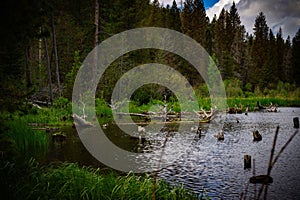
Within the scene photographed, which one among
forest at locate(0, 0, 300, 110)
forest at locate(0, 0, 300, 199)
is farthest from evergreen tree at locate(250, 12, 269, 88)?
forest at locate(0, 0, 300, 199)

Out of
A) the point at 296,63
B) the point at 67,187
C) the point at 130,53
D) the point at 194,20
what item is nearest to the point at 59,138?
the point at 67,187

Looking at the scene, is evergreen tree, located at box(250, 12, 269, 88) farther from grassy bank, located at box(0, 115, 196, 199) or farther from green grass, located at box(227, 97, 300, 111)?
grassy bank, located at box(0, 115, 196, 199)

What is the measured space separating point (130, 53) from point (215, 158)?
26395mm

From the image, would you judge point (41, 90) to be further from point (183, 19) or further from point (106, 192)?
point (183, 19)

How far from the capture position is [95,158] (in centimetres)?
1089

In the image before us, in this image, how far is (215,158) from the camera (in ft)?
35.4

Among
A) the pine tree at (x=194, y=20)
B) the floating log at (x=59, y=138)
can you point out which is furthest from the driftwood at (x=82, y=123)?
the pine tree at (x=194, y=20)

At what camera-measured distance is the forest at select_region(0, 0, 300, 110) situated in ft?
54.1

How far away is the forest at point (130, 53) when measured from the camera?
54.1 feet

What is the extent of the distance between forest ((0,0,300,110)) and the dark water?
13.9ft

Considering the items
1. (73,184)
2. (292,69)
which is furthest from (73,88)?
(292,69)

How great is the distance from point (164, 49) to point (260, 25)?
121 feet

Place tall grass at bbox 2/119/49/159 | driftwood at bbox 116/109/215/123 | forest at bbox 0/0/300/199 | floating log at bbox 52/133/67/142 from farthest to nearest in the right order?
driftwood at bbox 116/109/215/123, floating log at bbox 52/133/67/142, tall grass at bbox 2/119/49/159, forest at bbox 0/0/300/199

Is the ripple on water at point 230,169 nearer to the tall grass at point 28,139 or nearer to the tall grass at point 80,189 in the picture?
the tall grass at point 80,189
